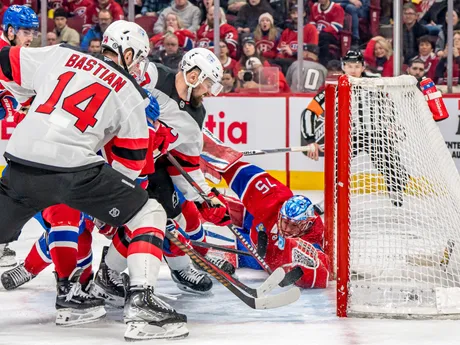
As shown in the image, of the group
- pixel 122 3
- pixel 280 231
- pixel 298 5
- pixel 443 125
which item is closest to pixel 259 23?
pixel 298 5

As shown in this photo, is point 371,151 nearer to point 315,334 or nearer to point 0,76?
point 315,334

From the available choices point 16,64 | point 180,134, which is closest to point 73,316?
point 16,64

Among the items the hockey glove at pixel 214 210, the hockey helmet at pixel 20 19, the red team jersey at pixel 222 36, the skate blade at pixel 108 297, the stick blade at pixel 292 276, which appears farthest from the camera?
the red team jersey at pixel 222 36

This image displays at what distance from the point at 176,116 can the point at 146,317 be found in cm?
121

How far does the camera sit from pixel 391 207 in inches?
160

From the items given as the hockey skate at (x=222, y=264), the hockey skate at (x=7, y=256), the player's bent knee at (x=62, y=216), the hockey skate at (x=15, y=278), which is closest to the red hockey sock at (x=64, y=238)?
the player's bent knee at (x=62, y=216)

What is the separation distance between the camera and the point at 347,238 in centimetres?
369

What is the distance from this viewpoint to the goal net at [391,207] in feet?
12.1

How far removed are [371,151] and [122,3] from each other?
398cm

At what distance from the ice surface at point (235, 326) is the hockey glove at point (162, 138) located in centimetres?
62

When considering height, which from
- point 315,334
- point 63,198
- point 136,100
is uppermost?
point 136,100

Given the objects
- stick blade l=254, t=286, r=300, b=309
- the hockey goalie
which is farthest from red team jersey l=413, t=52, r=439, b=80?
stick blade l=254, t=286, r=300, b=309

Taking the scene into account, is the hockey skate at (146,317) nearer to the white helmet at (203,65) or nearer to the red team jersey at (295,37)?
the white helmet at (203,65)

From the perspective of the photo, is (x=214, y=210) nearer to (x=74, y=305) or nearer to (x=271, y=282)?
(x=271, y=282)
